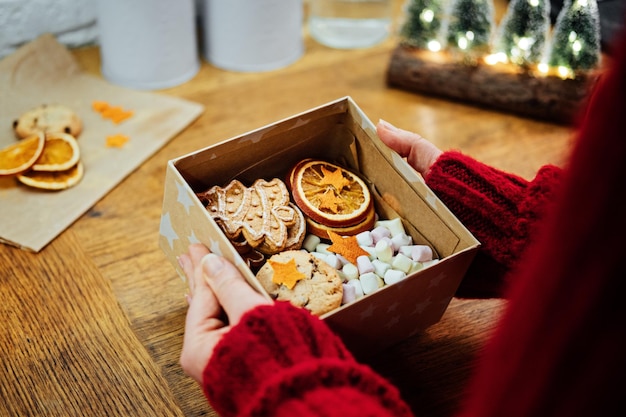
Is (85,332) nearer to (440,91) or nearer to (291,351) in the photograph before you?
(291,351)

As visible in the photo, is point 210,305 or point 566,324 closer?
point 566,324

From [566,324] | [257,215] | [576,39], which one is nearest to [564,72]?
[576,39]

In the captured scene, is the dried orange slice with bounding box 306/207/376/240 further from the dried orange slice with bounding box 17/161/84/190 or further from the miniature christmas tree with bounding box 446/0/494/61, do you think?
the miniature christmas tree with bounding box 446/0/494/61

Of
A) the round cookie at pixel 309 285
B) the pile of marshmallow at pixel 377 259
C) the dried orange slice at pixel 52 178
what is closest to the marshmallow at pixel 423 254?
the pile of marshmallow at pixel 377 259

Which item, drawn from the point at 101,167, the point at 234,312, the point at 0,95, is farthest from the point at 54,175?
the point at 234,312

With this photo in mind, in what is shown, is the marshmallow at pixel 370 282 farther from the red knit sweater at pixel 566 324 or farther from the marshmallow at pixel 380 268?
the red knit sweater at pixel 566 324

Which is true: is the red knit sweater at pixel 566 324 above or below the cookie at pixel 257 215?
above

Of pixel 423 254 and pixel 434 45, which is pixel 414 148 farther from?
pixel 434 45
